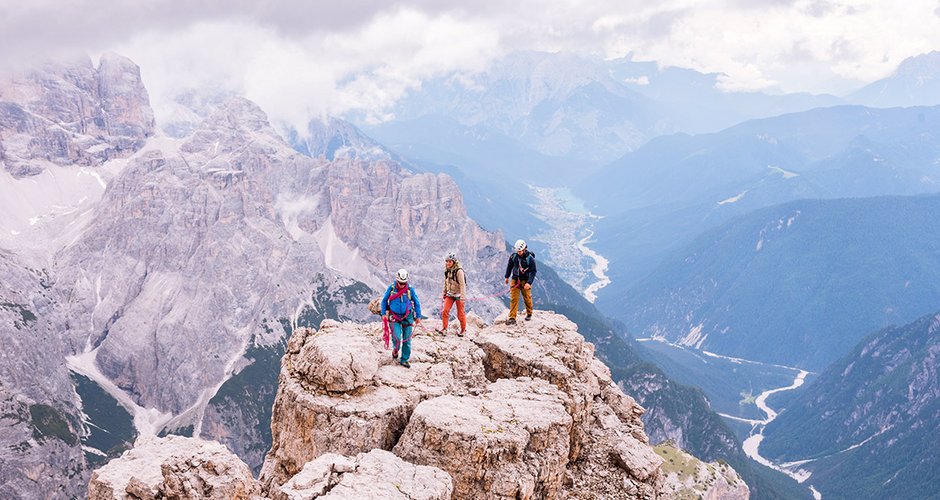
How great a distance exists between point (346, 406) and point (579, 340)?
1386cm

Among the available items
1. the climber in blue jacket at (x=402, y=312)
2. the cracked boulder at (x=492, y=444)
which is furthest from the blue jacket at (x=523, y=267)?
the cracked boulder at (x=492, y=444)

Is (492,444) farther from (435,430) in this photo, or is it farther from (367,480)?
(367,480)

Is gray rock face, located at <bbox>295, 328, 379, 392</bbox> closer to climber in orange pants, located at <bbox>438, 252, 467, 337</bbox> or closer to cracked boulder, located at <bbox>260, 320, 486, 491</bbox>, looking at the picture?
cracked boulder, located at <bbox>260, 320, 486, 491</bbox>

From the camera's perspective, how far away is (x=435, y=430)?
810 inches

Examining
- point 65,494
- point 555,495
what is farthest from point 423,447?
point 65,494

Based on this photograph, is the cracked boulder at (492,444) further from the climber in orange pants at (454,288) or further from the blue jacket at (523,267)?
the blue jacket at (523,267)

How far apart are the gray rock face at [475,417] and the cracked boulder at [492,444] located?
4cm

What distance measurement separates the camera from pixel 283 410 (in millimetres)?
24250

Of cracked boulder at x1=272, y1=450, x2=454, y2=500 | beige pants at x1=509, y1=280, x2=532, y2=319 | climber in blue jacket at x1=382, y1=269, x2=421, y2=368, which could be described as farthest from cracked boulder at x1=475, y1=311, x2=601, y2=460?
cracked boulder at x1=272, y1=450, x2=454, y2=500

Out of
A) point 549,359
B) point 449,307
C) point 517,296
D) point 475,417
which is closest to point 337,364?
point 475,417

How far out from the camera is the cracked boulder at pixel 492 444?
66.2 ft

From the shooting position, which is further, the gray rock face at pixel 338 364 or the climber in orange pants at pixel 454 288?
the climber in orange pants at pixel 454 288

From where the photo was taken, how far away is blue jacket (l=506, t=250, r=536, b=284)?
108ft

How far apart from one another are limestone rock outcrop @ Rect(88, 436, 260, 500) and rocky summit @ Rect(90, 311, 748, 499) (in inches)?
2.3
